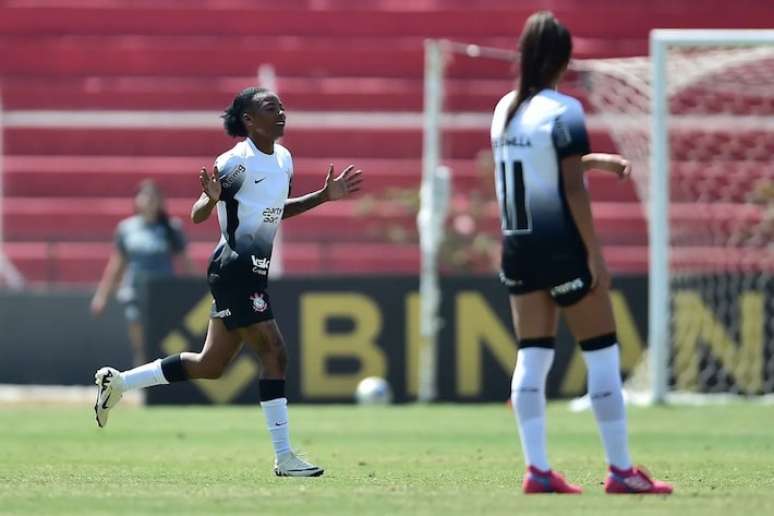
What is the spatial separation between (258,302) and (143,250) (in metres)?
9.03

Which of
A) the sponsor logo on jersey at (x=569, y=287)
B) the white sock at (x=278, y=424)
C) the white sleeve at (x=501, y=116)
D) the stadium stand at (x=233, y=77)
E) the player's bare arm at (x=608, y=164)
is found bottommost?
the white sock at (x=278, y=424)

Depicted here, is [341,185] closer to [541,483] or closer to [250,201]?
[250,201]

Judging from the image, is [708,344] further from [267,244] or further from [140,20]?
[140,20]

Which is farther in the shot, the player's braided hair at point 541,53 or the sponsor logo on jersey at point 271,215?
the sponsor logo on jersey at point 271,215

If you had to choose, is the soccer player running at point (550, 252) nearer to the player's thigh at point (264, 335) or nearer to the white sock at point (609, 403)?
the white sock at point (609, 403)

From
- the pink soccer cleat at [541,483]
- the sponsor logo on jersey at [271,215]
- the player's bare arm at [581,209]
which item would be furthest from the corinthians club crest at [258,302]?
the player's bare arm at [581,209]

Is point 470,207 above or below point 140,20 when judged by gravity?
below

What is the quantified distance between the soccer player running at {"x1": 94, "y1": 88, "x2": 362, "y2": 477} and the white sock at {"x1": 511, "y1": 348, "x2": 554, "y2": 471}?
1.78 m

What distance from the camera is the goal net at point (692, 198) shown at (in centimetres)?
1533

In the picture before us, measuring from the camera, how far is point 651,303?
50.1ft

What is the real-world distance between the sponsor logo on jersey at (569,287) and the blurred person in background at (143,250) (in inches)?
418

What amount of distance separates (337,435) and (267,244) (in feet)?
12.9

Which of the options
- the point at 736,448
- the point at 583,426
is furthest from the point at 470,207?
the point at 736,448

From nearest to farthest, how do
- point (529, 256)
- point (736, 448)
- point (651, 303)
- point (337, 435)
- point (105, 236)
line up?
point (529, 256), point (736, 448), point (337, 435), point (651, 303), point (105, 236)
